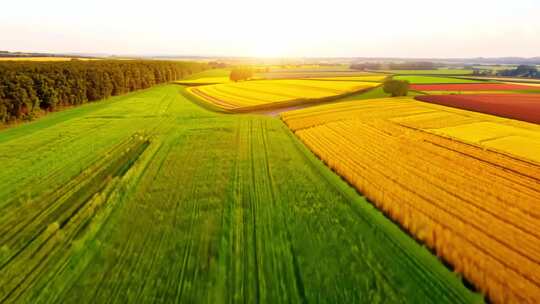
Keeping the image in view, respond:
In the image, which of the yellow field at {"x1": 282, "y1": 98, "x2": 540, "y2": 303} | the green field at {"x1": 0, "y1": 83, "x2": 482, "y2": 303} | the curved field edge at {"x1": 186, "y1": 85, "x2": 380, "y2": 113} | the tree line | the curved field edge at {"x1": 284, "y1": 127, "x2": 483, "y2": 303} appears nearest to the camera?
the green field at {"x1": 0, "y1": 83, "x2": 482, "y2": 303}

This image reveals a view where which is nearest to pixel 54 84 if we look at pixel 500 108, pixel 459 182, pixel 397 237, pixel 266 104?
pixel 266 104

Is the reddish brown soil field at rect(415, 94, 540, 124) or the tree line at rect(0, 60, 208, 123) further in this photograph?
the reddish brown soil field at rect(415, 94, 540, 124)

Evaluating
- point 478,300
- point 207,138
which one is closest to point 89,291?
point 478,300

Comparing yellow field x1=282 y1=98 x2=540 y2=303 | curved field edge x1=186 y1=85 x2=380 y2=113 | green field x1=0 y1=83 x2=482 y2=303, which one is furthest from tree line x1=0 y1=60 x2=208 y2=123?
yellow field x1=282 y1=98 x2=540 y2=303

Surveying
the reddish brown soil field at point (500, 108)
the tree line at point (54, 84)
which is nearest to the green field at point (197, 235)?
the tree line at point (54, 84)

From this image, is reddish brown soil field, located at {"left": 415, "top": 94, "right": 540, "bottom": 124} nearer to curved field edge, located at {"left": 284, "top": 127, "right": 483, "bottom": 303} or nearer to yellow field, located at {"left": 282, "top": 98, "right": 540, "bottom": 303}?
yellow field, located at {"left": 282, "top": 98, "right": 540, "bottom": 303}

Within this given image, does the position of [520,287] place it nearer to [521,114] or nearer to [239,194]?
[239,194]
